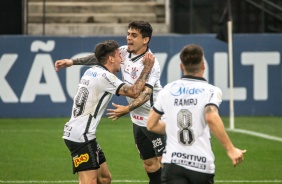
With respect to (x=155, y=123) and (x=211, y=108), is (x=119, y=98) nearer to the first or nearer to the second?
(x=155, y=123)

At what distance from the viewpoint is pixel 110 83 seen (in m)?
10.9

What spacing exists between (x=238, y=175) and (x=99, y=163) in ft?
13.5

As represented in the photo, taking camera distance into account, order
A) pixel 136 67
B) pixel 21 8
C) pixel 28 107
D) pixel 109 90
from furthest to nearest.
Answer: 1. pixel 21 8
2. pixel 28 107
3. pixel 136 67
4. pixel 109 90

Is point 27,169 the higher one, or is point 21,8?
point 21,8

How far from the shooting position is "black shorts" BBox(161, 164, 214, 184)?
8797mm

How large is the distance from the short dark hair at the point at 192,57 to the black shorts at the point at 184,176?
36.5 inches

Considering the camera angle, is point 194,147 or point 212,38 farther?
point 212,38

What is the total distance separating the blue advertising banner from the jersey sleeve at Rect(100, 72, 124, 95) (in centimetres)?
1207

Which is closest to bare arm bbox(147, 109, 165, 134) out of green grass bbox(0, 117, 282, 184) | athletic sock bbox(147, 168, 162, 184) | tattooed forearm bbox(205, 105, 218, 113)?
tattooed forearm bbox(205, 105, 218, 113)

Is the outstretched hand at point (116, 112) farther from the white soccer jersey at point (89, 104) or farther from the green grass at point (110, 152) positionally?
the green grass at point (110, 152)

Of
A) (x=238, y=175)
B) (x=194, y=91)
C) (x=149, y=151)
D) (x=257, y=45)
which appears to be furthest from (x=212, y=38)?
(x=194, y=91)

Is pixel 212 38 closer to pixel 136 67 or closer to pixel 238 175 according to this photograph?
pixel 238 175

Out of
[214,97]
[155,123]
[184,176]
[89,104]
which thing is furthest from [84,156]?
[214,97]

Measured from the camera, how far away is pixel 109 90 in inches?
432
